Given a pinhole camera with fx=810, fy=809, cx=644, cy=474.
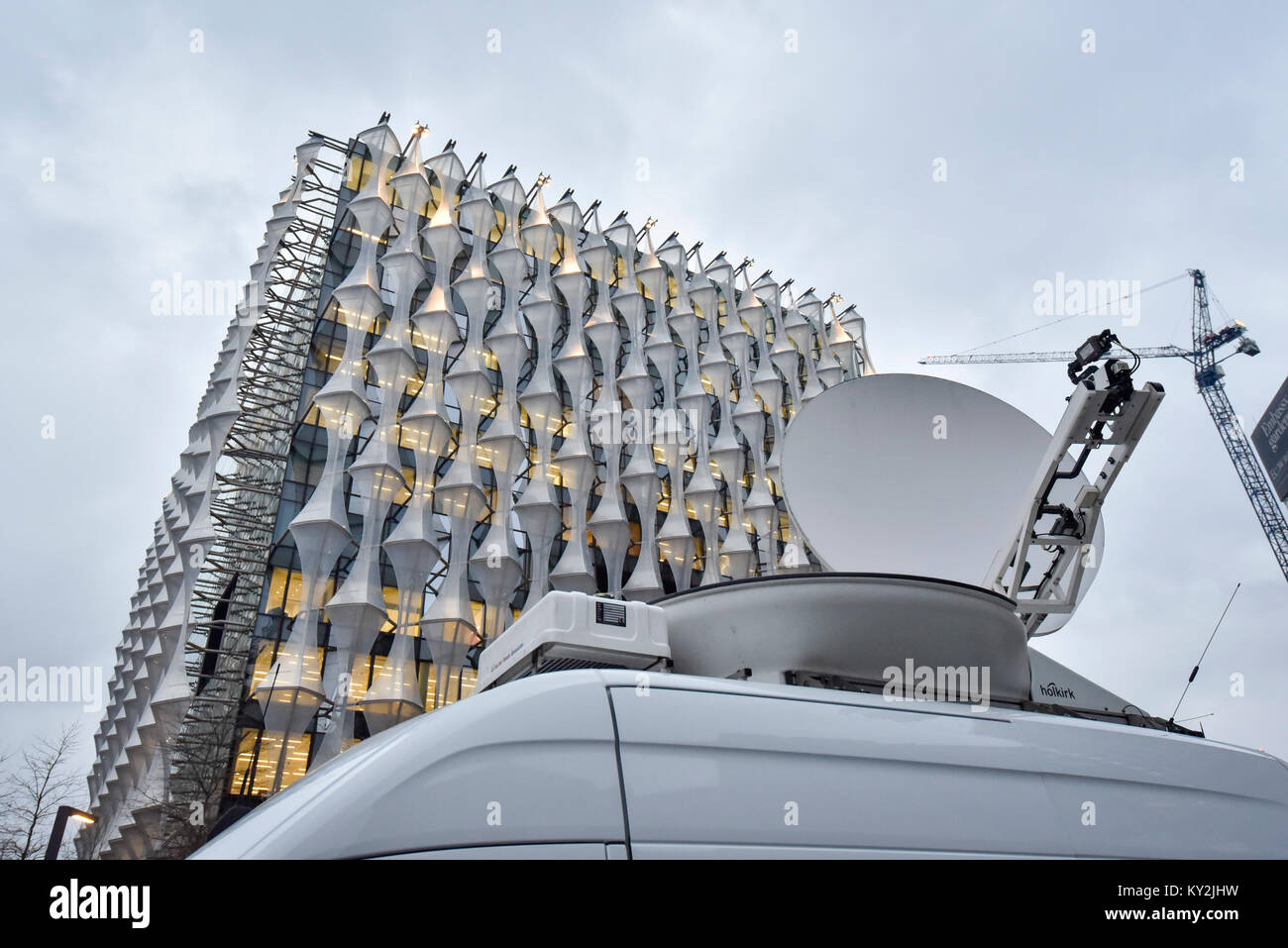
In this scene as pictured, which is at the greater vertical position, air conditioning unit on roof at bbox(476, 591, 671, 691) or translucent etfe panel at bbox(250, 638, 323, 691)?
translucent etfe panel at bbox(250, 638, 323, 691)

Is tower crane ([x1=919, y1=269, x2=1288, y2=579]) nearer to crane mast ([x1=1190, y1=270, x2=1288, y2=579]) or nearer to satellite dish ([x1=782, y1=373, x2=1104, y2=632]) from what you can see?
crane mast ([x1=1190, y1=270, x2=1288, y2=579])

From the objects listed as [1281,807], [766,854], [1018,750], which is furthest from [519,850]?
[1281,807]

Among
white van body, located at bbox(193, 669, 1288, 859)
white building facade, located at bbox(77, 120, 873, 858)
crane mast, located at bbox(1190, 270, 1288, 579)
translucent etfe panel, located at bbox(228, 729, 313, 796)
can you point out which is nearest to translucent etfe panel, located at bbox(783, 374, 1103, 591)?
white van body, located at bbox(193, 669, 1288, 859)

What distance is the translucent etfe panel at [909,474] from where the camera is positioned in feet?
32.2

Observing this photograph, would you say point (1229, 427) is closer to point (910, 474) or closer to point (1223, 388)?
point (1223, 388)

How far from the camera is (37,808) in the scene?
26.9 meters

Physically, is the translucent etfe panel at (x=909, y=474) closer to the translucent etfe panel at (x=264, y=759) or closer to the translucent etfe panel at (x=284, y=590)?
the translucent etfe panel at (x=264, y=759)

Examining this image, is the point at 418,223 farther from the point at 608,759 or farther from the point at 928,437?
the point at 608,759

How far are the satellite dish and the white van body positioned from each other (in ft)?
17.9

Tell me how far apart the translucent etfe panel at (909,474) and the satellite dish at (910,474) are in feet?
0.04

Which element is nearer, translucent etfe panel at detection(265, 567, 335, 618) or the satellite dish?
the satellite dish

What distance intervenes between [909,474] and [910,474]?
0.02m

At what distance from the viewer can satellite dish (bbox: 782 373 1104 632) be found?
32.2 feet
